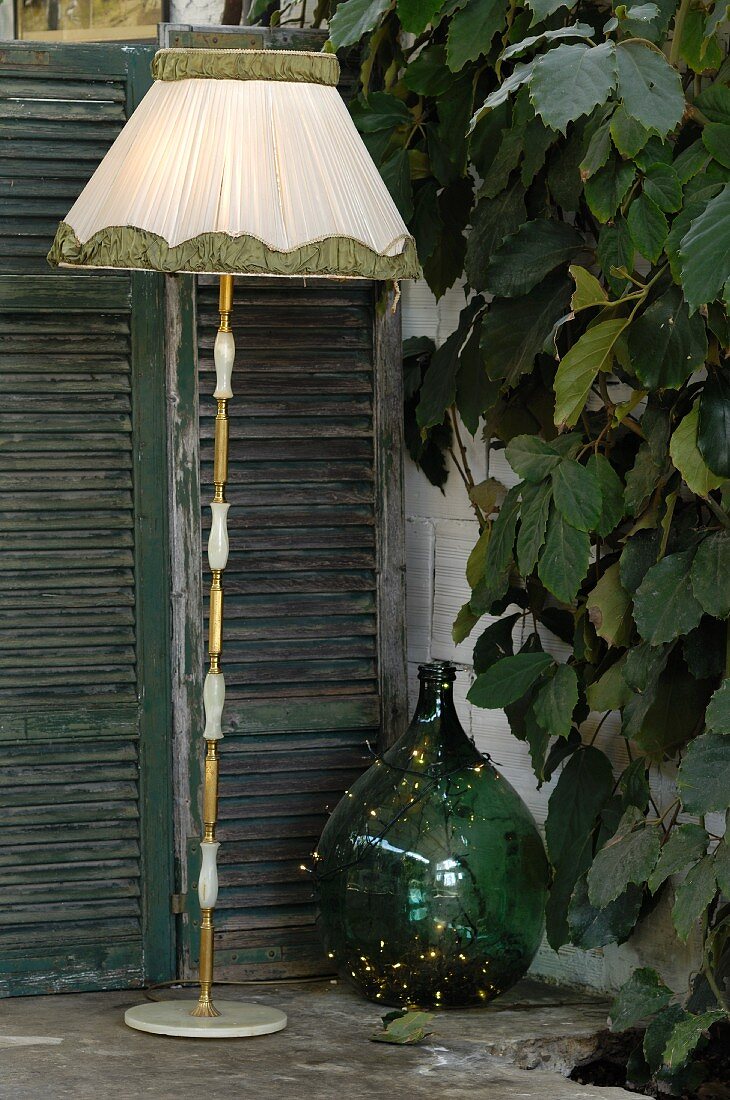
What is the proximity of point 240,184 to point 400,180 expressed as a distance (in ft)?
1.52

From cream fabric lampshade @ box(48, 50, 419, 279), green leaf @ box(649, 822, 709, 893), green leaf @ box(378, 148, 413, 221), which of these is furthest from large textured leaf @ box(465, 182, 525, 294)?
green leaf @ box(649, 822, 709, 893)

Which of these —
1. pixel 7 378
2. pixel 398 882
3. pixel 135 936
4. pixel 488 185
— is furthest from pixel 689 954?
pixel 7 378

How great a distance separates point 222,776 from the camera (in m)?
2.54

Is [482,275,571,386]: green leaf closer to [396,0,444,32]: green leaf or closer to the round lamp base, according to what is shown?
[396,0,444,32]: green leaf

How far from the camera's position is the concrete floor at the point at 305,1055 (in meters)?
2.06

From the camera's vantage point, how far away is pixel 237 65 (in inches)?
83.7

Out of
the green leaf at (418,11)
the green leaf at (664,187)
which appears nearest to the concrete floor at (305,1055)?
the green leaf at (664,187)

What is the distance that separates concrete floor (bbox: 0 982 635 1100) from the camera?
2062 millimetres

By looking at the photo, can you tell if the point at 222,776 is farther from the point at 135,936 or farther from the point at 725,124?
the point at 725,124

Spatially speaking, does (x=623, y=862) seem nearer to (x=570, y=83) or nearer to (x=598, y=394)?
(x=598, y=394)

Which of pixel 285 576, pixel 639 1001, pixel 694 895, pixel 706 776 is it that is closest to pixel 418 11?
pixel 285 576

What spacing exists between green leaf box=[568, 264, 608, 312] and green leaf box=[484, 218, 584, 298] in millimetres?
141

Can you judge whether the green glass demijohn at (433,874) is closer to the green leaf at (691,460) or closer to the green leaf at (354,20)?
the green leaf at (691,460)

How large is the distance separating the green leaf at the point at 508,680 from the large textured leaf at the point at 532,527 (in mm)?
181
